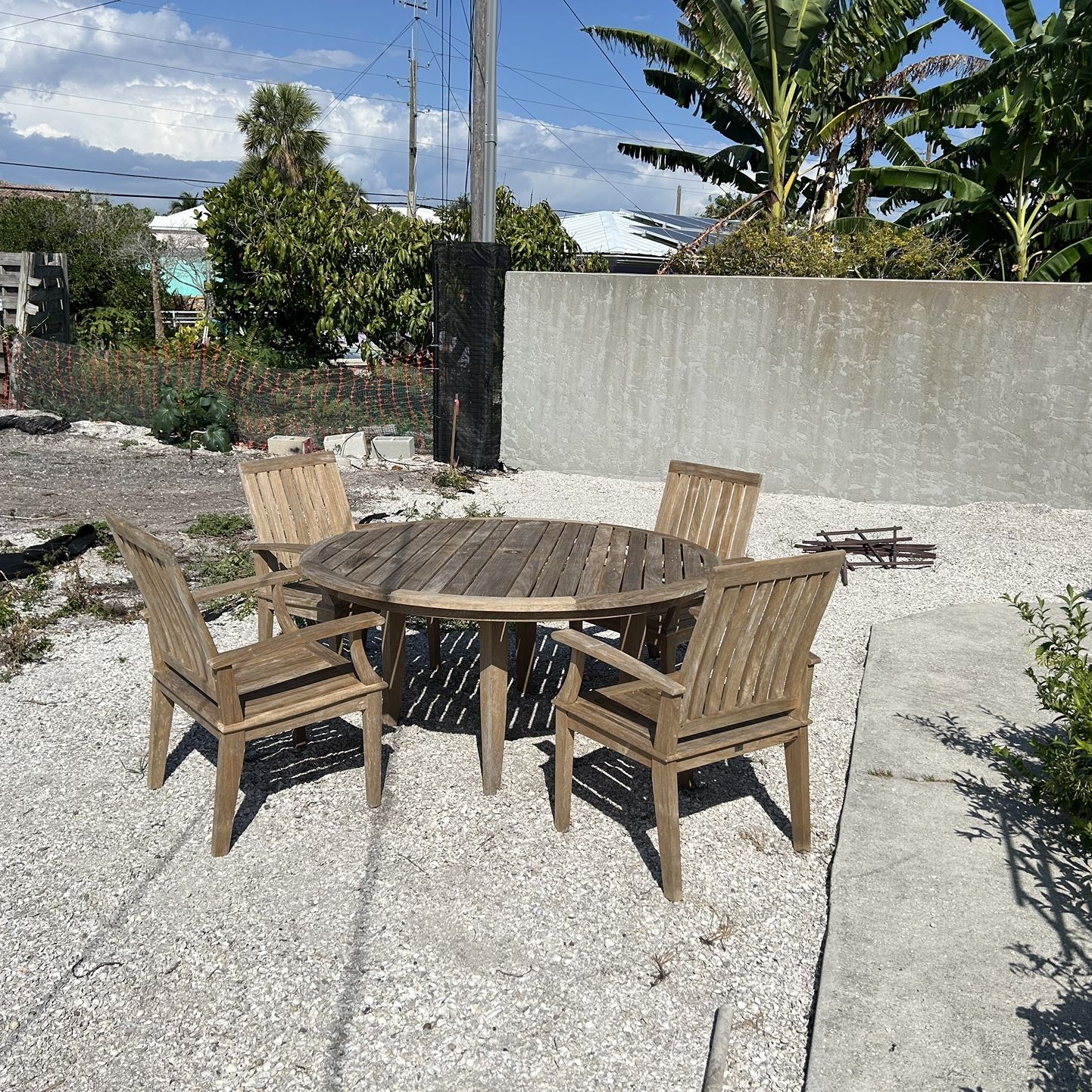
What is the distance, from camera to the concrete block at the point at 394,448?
36.6 ft

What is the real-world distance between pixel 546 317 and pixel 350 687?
797 cm

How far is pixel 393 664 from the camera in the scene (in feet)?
14.2

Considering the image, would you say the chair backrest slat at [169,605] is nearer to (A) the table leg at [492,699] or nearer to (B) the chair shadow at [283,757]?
(B) the chair shadow at [283,757]

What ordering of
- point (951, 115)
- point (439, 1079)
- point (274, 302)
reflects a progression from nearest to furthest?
point (439, 1079)
point (274, 302)
point (951, 115)

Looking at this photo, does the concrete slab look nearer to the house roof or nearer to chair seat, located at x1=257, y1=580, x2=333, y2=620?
chair seat, located at x1=257, y1=580, x2=333, y2=620

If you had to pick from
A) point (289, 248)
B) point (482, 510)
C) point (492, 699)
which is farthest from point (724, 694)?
point (289, 248)

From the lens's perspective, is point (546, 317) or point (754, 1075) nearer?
point (754, 1075)

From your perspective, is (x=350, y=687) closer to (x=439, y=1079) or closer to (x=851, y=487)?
(x=439, y=1079)

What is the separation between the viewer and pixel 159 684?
3.61 meters

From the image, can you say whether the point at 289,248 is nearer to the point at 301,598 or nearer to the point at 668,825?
the point at 301,598

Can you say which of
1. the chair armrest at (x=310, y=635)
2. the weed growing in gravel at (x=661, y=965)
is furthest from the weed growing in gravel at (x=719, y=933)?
the chair armrest at (x=310, y=635)

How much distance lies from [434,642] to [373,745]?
1394 millimetres

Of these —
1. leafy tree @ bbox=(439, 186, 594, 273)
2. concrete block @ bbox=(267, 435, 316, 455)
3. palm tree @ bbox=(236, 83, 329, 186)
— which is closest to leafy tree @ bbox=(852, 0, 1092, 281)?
leafy tree @ bbox=(439, 186, 594, 273)

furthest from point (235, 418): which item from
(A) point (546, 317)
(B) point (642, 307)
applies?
(B) point (642, 307)
